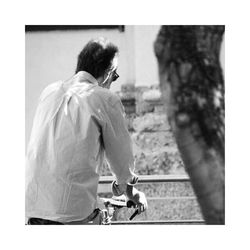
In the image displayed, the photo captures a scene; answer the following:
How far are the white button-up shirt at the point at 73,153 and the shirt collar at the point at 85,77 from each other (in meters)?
0.12

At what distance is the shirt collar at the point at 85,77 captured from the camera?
2246 millimetres

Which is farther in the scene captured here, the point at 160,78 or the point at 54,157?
the point at 160,78

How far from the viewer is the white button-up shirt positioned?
2.07 metres

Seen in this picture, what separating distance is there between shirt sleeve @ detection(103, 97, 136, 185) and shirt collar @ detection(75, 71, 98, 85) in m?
0.20

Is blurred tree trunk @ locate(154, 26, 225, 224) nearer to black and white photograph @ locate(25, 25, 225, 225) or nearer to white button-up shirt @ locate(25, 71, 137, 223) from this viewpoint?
black and white photograph @ locate(25, 25, 225, 225)

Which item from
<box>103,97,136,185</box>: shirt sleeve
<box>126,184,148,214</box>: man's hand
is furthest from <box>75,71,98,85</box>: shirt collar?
<box>126,184,148,214</box>: man's hand

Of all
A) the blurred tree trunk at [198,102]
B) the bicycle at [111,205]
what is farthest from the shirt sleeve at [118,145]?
the blurred tree trunk at [198,102]

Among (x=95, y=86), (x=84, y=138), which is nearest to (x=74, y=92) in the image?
(x=95, y=86)

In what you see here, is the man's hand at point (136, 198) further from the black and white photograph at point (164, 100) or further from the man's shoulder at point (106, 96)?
the black and white photograph at point (164, 100)
